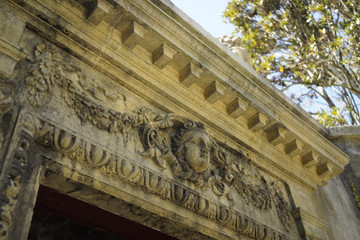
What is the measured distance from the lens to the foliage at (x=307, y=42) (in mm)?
8742

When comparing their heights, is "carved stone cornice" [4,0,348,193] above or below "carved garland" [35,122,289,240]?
above

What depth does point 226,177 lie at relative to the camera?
4.29 m

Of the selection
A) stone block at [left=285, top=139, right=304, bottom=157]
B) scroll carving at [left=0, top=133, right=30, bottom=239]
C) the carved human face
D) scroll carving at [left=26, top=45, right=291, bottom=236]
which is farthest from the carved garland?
stone block at [left=285, top=139, right=304, bottom=157]

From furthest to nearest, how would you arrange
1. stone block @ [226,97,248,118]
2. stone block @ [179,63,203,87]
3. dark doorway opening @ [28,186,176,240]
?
stone block @ [226,97,248,118] < stone block @ [179,63,203,87] < dark doorway opening @ [28,186,176,240]

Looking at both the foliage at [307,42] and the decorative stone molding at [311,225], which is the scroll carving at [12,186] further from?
the foliage at [307,42]

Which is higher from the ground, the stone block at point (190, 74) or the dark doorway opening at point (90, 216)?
the stone block at point (190, 74)

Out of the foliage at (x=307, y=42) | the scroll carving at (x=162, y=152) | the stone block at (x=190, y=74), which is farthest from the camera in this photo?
the foliage at (x=307, y=42)

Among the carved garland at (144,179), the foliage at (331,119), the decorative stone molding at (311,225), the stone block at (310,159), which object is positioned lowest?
the carved garland at (144,179)

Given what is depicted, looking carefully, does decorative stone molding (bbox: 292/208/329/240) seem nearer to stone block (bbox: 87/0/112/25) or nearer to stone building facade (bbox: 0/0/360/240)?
stone building facade (bbox: 0/0/360/240)

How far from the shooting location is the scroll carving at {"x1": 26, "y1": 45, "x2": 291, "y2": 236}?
3064mm

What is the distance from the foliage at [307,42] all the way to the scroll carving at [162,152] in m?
4.95

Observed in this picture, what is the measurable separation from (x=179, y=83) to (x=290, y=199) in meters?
2.16

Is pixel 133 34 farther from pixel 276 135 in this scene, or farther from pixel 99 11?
pixel 276 135

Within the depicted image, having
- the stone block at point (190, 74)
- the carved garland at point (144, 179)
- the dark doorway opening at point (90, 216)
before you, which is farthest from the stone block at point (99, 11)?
the dark doorway opening at point (90, 216)
